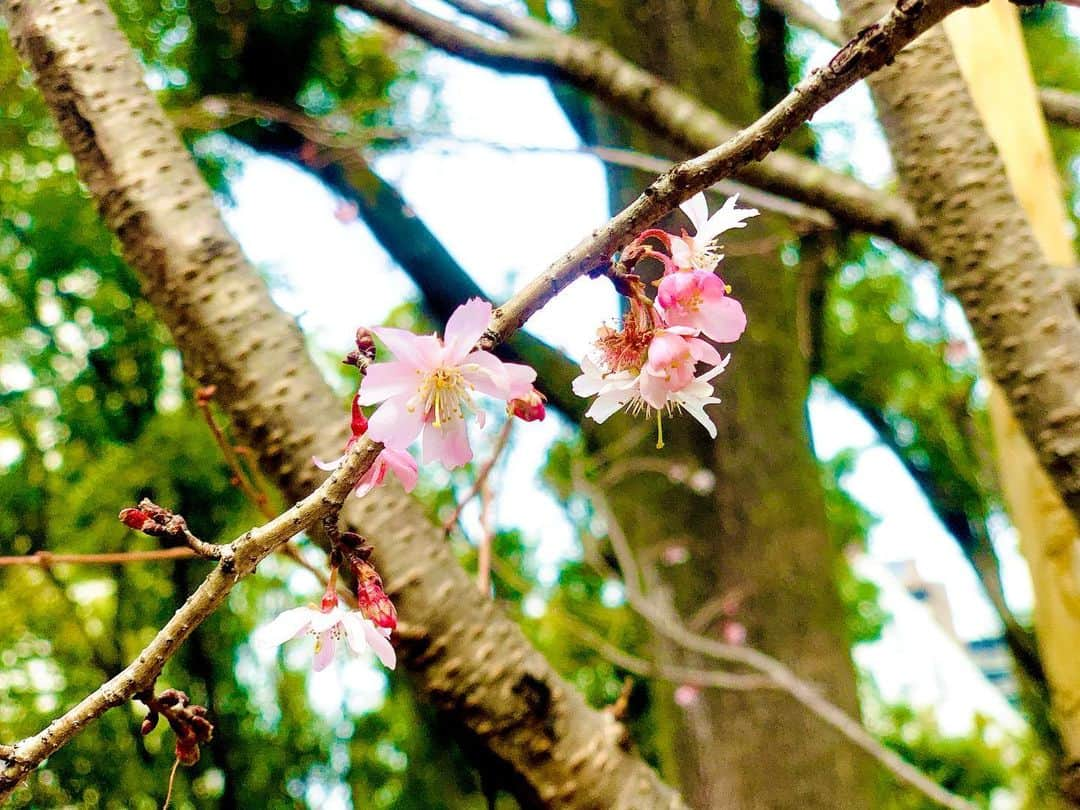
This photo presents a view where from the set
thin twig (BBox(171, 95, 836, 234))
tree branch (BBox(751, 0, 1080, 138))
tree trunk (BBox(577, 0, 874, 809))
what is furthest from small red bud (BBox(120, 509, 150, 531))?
tree trunk (BBox(577, 0, 874, 809))

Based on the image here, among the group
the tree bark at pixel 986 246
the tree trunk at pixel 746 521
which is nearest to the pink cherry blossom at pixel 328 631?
the tree bark at pixel 986 246

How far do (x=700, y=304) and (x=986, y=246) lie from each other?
0.63m

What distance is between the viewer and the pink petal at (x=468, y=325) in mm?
399

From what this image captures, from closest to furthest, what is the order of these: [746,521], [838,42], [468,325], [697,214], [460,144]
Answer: [468,325] → [697,214] → [838,42] → [460,144] → [746,521]

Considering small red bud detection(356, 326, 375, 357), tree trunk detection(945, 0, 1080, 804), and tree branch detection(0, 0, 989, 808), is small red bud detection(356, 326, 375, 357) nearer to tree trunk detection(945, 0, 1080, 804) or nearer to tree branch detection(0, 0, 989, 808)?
tree branch detection(0, 0, 989, 808)

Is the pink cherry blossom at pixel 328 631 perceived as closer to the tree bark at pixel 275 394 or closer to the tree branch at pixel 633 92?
the tree bark at pixel 275 394

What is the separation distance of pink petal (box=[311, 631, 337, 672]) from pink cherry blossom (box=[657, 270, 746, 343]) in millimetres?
307

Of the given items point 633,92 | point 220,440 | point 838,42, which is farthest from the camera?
point 633,92

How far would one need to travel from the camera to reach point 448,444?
47 cm

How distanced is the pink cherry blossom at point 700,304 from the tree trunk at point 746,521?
1440 mm

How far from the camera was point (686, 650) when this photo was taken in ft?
5.98

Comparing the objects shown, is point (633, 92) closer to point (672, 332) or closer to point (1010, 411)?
point (1010, 411)

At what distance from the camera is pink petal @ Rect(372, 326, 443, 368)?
1.40 feet

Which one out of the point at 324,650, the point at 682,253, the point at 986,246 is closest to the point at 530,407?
the point at 682,253
